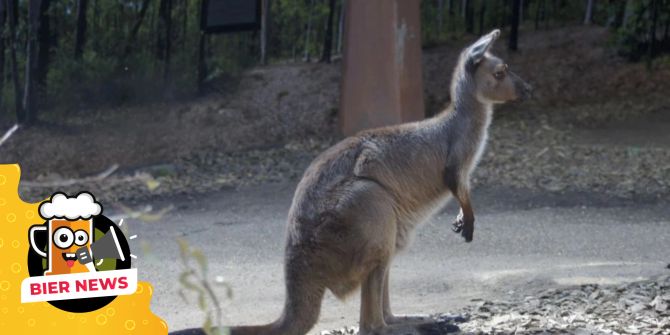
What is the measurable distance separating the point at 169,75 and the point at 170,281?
729 cm

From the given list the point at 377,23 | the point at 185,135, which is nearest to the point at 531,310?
the point at 377,23

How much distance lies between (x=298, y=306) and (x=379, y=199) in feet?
2.19

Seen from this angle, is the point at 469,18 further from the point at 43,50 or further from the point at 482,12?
the point at 43,50

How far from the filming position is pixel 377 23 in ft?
40.7

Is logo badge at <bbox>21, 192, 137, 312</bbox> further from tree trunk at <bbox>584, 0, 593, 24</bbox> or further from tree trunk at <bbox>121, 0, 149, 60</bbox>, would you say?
tree trunk at <bbox>584, 0, 593, 24</bbox>

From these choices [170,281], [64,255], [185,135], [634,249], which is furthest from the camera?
[185,135]

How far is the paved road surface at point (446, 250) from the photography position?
21.6 ft

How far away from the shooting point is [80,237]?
10.2 ft

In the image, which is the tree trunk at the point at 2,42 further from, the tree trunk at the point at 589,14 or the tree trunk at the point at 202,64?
the tree trunk at the point at 589,14

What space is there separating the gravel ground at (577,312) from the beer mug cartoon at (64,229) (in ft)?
8.84

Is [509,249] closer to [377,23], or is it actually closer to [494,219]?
[494,219]

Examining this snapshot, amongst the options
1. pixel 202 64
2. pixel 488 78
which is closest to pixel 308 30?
pixel 202 64

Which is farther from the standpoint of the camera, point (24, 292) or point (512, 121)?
point (512, 121)

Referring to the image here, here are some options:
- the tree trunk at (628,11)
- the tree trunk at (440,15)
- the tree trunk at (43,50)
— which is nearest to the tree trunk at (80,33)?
the tree trunk at (43,50)
